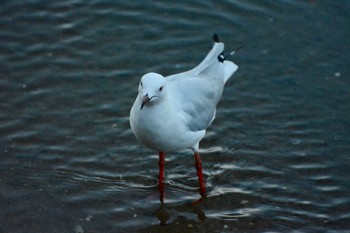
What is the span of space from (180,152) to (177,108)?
1.31 meters

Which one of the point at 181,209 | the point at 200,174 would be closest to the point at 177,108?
the point at 200,174

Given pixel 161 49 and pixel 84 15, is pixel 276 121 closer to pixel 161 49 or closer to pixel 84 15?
pixel 161 49

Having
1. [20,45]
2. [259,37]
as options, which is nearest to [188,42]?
[259,37]

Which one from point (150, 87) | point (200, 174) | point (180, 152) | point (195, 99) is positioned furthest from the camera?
point (180, 152)

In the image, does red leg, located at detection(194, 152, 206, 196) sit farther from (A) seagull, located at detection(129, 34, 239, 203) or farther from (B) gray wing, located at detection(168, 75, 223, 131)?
(B) gray wing, located at detection(168, 75, 223, 131)

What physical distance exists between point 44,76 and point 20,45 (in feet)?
2.79

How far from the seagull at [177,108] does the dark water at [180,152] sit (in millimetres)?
489

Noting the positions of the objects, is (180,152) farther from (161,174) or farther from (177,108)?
(177,108)

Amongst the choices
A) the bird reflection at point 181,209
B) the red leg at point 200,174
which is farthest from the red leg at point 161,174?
the red leg at point 200,174

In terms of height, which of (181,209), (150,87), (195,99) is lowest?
(181,209)

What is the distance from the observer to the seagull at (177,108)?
6.17 meters

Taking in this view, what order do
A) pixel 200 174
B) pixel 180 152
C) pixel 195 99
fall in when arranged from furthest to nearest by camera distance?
pixel 180 152, pixel 200 174, pixel 195 99

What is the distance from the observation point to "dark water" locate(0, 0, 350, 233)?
22.4 ft

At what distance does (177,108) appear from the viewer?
6.55m
